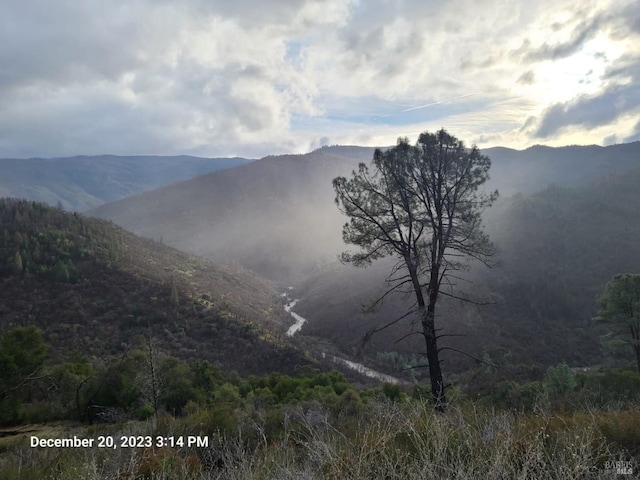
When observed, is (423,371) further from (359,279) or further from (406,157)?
(406,157)

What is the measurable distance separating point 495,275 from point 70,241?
90852 mm

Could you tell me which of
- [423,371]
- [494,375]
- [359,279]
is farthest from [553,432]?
[359,279]

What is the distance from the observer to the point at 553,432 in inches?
189

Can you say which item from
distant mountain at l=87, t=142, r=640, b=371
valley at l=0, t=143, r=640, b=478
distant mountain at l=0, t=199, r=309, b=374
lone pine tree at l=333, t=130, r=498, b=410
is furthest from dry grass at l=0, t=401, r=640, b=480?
distant mountain at l=87, t=142, r=640, b=371

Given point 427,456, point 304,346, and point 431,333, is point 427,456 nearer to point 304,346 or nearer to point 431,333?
point 431,333

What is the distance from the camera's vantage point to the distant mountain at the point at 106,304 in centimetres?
5012

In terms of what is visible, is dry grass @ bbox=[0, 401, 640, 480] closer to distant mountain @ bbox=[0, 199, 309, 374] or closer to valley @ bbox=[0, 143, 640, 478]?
valley @ bbox=[0, 143, 640, 478]

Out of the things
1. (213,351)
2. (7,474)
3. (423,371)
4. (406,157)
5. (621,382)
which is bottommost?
(423,371)

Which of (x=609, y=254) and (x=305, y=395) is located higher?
(x=305, y=395)

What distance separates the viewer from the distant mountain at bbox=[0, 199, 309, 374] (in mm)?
50125

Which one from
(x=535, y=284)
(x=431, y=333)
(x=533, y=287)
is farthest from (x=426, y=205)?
(x=535, y=284)

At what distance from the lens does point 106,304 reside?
190 feet

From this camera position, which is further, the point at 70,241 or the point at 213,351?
the point at 70,241

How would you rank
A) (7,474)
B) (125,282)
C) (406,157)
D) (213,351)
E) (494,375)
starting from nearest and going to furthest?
(7,474)
(406,157)
(494,375)
(213,351)
(125,282)
